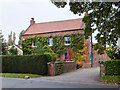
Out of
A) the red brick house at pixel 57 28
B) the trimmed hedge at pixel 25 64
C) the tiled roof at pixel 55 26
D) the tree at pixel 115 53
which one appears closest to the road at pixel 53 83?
the trimmed hedge at pixel 25 64

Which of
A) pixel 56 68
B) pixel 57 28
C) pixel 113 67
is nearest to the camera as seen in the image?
pixel 113 67

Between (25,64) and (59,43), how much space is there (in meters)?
13.6

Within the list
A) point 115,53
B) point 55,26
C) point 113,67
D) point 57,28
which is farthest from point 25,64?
point 55,26

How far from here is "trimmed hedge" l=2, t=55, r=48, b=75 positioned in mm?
15375

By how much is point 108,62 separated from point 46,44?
1763cm

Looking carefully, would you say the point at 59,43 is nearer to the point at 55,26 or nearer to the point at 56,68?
the point at 55,26

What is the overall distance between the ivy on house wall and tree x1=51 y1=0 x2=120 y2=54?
1410 centimetres

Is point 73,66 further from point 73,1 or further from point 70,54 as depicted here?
point 73,1

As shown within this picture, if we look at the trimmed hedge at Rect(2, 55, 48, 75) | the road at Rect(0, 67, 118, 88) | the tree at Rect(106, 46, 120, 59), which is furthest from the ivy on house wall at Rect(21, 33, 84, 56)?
the road at Rect(0, 67, 118, 88)

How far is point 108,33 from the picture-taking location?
40.7ft

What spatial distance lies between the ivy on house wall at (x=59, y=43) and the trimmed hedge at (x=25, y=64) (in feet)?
40.1

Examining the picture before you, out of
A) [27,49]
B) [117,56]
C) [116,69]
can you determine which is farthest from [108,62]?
[27,49]

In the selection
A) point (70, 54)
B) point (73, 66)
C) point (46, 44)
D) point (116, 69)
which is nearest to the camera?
point (116, 69)

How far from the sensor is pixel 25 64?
16.3 meters
